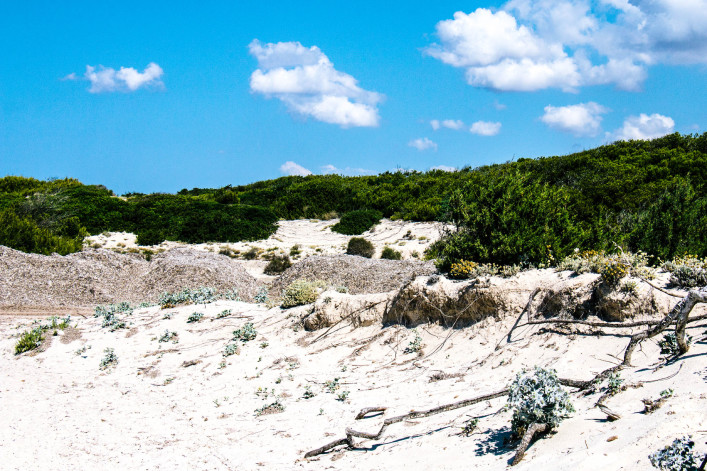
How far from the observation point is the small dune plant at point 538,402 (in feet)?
12.8

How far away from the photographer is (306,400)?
6.99m

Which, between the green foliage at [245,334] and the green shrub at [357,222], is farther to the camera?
the green shrub at [357,222]

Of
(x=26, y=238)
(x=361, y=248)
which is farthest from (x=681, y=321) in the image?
(x=26, y=238)

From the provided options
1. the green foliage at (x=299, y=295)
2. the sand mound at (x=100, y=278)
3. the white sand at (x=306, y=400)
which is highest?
the sand mound at (x=100, y=278)

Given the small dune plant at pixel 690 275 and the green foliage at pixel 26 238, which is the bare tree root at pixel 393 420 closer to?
the small dune plant at pixel 690 275

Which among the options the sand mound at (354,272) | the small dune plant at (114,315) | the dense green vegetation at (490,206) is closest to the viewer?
the dense green vegetation at (490,206)

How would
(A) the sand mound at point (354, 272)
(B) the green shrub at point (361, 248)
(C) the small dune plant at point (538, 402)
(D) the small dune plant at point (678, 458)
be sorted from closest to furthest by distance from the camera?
(D) the small dune plant at point (678, 458), (C) the small dune plant at point (538, 402), (A) the sand mound at point (354, 272), (B) the green shrub at point (361, 248)

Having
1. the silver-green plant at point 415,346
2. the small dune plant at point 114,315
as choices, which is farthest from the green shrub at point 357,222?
the silver-green plant at point 415,346

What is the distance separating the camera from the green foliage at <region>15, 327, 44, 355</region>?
10.6m

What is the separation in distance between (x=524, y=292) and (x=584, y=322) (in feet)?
5.53

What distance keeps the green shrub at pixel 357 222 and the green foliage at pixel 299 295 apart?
18.4 m

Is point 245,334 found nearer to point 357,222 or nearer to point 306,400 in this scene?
point 306,400

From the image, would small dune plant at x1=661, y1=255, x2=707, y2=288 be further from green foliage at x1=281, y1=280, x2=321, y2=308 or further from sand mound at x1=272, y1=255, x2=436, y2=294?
sand mound at x1=272, y1=255, x2=436, y2=294

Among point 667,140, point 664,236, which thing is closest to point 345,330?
point 664,236
